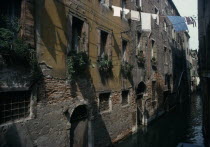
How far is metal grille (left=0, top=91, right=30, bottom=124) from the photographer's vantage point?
541cm

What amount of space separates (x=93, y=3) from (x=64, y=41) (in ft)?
9.48

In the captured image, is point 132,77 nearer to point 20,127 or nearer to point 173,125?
point 173,125

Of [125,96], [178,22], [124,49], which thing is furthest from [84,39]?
[178,22]

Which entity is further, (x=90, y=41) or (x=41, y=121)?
(x=90, y=41)

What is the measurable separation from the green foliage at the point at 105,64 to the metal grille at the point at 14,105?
4.11 metres

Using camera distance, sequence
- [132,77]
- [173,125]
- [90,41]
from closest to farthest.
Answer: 1. [90,41]
2. [132,77]
3. [173,125]

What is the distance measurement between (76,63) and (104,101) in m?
3.10

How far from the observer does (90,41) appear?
29.3ft

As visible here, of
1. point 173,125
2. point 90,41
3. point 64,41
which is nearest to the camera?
point 64,41

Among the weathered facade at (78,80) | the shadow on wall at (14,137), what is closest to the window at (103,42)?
the weathered facade at (78,80)

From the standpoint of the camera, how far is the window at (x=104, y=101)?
9.77 metres

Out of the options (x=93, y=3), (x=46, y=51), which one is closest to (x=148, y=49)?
(x=93, y=3)

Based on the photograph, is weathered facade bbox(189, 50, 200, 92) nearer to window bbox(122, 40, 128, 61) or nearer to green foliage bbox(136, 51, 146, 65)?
green foliage bbox(136, 51, 146, 65)

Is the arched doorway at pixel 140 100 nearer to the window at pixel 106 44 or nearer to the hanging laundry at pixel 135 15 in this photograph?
the window at pixel 106 44
